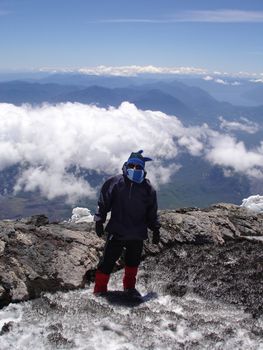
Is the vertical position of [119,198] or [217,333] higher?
[119,198]

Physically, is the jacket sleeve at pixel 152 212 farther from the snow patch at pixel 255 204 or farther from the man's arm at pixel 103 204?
the snow patch at pixel 255 204

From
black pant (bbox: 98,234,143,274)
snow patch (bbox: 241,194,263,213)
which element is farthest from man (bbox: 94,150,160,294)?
snow patch (bbox: 241,194,263,213)

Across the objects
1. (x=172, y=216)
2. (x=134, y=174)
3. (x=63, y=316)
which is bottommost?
(x=63, y=316)

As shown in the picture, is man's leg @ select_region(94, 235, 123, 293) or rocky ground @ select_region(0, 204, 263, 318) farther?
rocky ground @ select_region(0, 204, 263, 318)

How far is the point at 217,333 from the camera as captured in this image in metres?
10.2

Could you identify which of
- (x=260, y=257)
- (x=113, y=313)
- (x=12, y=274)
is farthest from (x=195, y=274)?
(x=12, y=274)

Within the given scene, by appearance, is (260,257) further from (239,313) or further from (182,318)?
(182,318)

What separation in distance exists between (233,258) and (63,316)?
7539 mm

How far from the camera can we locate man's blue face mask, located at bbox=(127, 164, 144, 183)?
12.0 metres

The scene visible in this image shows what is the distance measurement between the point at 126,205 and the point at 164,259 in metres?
4.46

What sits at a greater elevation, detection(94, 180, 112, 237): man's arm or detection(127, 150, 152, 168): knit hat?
detection(127, 150, 152, 168): knit hat

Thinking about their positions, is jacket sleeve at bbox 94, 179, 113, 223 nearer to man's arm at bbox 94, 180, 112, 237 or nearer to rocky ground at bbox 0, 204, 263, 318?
man's arm at bbox 94, 180, 112, 237

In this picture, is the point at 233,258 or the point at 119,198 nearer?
the point at 119,198

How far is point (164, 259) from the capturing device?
51.9 ft
